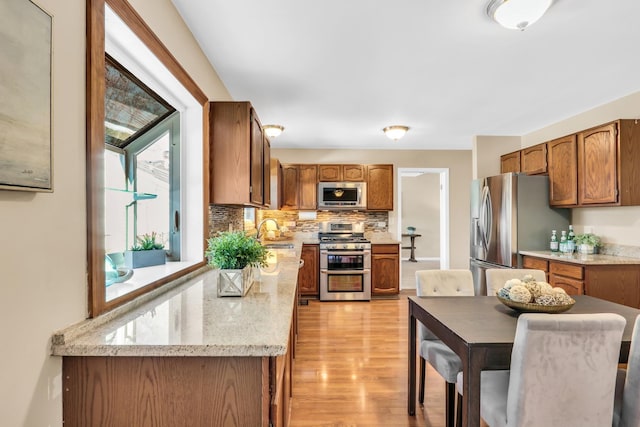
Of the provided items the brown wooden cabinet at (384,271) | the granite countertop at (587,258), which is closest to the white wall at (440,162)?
the brown wooden cabinet at (384,271)

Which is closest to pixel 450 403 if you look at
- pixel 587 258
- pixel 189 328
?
pixel 189 328

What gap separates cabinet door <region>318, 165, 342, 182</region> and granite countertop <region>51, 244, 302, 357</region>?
397 centimetres

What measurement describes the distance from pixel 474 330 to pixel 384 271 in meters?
3.71

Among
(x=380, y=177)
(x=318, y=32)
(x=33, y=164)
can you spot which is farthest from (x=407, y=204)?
(x=33, y=164)

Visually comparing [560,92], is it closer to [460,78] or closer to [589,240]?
[460,78]

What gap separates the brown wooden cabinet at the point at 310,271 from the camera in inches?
200

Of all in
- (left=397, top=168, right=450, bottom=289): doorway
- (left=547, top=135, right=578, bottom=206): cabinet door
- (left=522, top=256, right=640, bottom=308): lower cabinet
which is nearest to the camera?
(left=522, top=256, right=640, bottom=308): lower cabinet

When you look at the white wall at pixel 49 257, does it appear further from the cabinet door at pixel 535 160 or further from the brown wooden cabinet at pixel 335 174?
the cabinet door at pixel 535 160

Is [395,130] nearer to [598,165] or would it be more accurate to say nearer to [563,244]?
[598,165]

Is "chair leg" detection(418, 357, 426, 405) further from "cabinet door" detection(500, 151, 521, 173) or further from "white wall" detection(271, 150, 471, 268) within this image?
"white wall" detection(271, 150, 471, 268)

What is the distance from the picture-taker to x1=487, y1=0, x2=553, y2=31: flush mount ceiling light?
69.2 inches

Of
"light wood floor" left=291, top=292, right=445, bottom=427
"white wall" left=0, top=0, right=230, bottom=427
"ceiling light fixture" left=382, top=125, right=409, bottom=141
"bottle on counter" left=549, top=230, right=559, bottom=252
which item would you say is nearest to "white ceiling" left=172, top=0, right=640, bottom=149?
"ceiling light fixture" left=382, top=125, right=409, bottom=141

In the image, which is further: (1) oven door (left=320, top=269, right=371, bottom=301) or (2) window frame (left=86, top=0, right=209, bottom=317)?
(1) oven door (left=320, top=269, right=371, bottom=301)

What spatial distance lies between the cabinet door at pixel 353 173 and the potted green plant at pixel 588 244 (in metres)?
3.05
